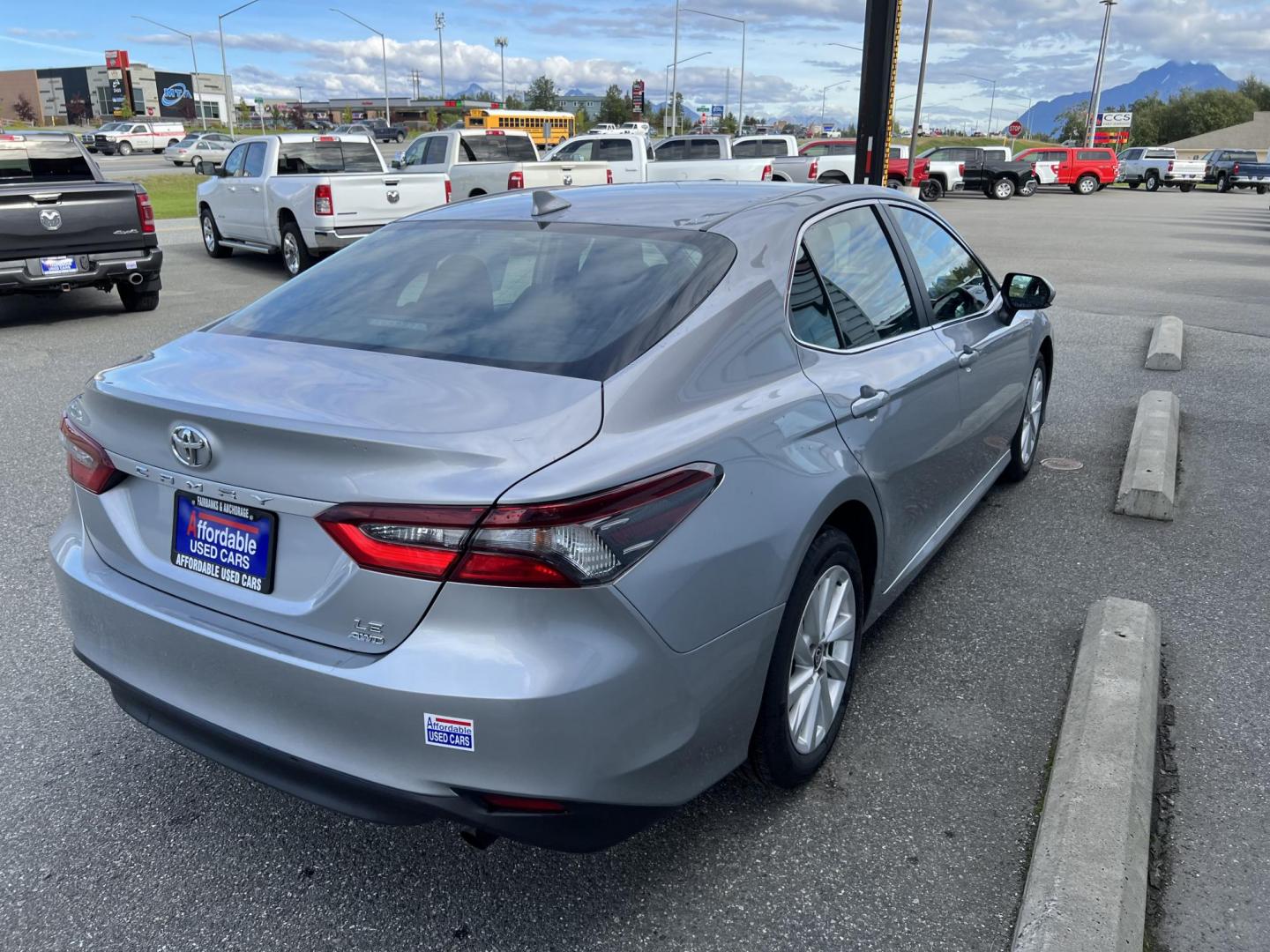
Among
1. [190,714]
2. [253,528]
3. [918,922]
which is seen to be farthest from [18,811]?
[918,922]

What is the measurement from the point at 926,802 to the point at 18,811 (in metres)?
2.55

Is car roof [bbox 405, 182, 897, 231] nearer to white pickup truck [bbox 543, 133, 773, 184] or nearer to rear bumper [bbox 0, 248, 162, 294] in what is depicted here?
rear bumper [bbox 0, 248, 162, 294]

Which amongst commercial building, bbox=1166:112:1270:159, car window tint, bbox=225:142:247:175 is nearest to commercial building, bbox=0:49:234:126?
commercial building, bbox=1166:112:1270:159

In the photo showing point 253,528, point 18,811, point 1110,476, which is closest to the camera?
point 253,528

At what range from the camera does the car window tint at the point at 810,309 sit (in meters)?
2.94

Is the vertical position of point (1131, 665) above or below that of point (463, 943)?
above

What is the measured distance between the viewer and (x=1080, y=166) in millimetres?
39750

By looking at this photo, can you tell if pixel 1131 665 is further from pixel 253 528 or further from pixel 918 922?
pixel 253 528

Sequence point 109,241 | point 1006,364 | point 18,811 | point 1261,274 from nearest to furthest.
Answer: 1. point 18,811
2. point 1006,364
3. point 109,241
4. point 1261,274

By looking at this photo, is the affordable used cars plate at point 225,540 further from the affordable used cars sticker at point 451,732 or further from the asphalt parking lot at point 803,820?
the asphalt parking lot at point 803,820

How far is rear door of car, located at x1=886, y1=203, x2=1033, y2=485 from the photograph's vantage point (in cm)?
393

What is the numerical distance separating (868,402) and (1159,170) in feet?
165

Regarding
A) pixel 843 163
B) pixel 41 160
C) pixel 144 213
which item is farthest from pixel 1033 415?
pixel 843 163

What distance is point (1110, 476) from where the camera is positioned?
5.78 meters
